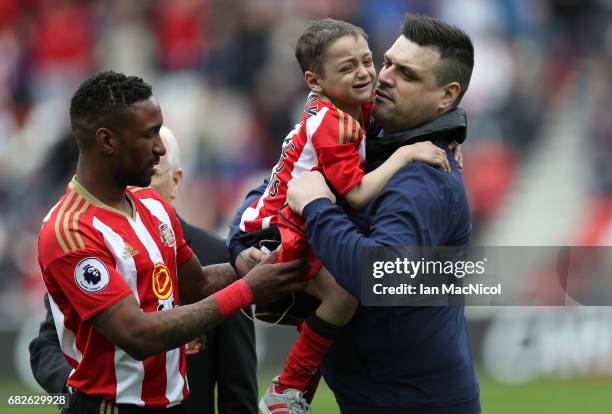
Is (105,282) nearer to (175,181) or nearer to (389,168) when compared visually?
(389,168)

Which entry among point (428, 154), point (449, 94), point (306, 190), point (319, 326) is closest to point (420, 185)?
point (428, 154)

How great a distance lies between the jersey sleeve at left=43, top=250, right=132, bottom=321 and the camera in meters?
4.29

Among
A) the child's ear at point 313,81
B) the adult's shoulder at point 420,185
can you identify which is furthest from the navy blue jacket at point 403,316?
the child's ear at point 313,81

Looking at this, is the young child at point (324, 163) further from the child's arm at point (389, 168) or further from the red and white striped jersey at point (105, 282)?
the red and white striped jersey at point (105, 282)

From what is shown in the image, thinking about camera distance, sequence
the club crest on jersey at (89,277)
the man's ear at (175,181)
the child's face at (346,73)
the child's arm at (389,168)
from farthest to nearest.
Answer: the man's ear at (175,181) → the child's face at (346,73) → the child's arm at (389,168) → the club crest on jersey at (89,277)

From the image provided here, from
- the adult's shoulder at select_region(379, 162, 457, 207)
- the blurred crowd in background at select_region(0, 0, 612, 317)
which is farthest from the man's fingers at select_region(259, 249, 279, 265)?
the blurred crowd in background at select_region(0, 0, 612, 317)

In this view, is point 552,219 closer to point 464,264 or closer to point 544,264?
point 544,264

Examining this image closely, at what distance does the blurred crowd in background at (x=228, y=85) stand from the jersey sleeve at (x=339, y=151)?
7.70 metres

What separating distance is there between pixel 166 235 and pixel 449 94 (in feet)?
4.36

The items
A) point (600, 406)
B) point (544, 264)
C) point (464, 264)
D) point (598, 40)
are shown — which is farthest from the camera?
point (598, 40)

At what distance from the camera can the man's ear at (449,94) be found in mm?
4852

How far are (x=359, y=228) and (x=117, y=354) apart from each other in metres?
1.08

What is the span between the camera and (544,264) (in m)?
8.91

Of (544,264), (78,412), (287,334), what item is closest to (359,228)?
(78,412)
